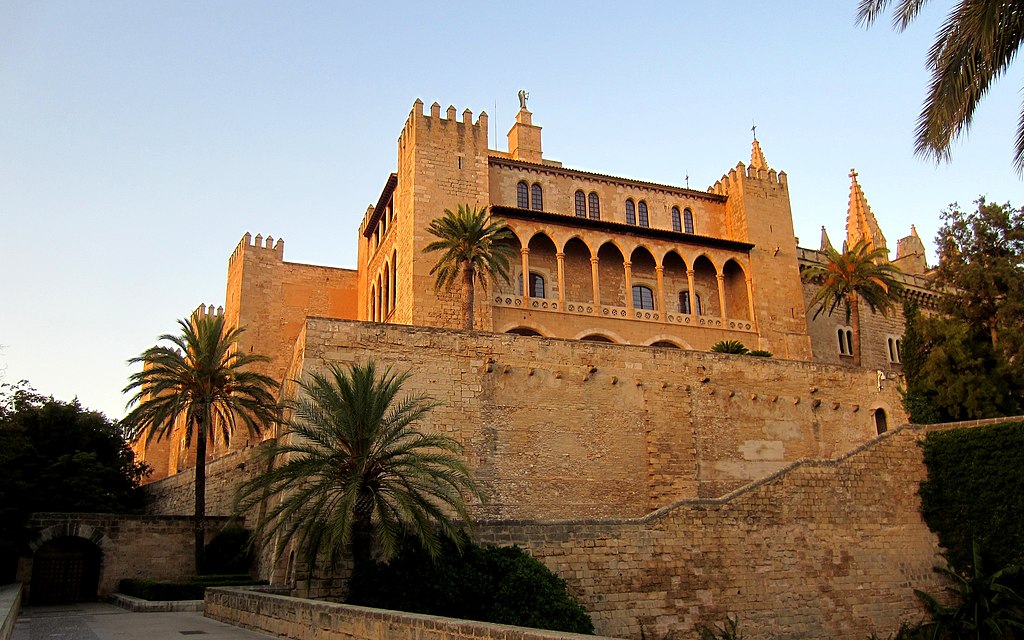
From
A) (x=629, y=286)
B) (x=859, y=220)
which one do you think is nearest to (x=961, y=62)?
(x=629, y=286)

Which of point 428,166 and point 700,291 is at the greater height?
point 428,166

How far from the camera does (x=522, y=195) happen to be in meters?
35.4

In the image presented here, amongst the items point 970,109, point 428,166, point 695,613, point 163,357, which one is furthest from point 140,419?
point 970,109

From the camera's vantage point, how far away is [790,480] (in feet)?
72.6

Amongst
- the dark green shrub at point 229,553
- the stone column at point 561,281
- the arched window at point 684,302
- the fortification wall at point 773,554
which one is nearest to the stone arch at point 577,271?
the stone column at point 561,281

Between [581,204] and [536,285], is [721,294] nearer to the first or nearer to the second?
[581,204]

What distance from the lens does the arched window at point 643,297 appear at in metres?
35.5

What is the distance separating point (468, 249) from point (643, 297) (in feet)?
32.3

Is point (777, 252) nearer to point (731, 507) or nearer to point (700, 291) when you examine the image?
point (700, 291)

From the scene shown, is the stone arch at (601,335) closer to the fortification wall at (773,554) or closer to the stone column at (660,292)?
the stone column at (660,292)

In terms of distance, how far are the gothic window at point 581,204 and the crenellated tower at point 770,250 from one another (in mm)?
7257

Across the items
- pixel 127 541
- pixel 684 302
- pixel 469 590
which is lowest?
pixel 469 590

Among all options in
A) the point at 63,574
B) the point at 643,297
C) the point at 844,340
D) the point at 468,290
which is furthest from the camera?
the point at 844,340

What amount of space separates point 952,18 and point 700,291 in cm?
2436
